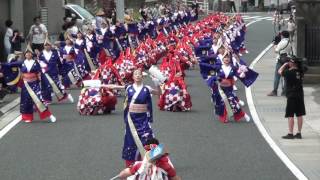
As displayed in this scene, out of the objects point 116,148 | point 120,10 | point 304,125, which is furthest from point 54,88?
point 120,10

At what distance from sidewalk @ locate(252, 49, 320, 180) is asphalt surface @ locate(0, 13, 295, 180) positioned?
1.29 ft

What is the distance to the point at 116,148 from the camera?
14609 millimetres

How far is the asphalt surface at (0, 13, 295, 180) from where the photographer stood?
1256 centimetres

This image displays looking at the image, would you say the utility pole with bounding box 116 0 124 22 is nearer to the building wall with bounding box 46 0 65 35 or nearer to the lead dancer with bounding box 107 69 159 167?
the building wall with bounding box 46 0 65 35

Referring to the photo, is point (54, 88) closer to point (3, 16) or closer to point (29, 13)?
point (3, 16)

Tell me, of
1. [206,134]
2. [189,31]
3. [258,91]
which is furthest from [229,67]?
[189,31]

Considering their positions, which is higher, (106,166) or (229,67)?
(229,67)

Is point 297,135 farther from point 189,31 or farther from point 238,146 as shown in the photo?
point 189,31

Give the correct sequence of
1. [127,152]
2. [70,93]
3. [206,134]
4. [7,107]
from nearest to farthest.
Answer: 1. [127,152]
2. [206,134]
3. [7,107]
4. [70,93]

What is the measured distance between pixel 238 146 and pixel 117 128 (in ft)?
10.1

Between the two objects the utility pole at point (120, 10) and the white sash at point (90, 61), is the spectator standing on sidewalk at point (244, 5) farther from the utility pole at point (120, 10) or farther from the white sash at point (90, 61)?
the white sash at point (90, 61)

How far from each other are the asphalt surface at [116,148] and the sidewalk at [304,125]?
1.29ft

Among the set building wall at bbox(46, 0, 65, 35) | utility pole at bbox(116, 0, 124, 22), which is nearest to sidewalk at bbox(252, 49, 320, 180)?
utility pole at bbox(116, 0, 124, 22)

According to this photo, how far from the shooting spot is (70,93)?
2297 cm
